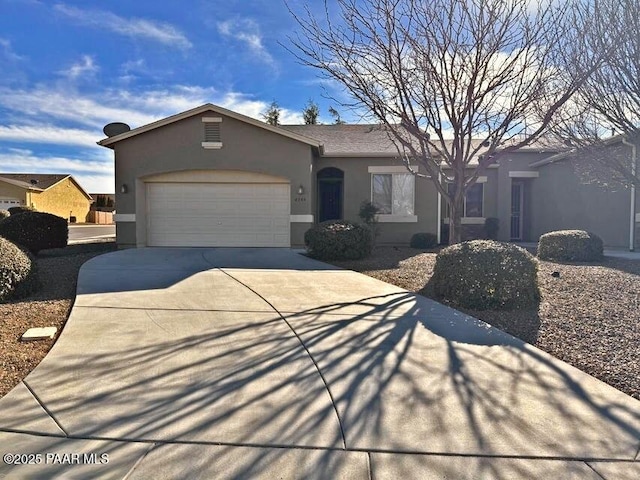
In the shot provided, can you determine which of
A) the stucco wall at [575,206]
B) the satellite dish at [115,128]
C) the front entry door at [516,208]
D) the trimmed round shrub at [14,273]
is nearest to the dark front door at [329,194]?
the satellite dish at [115,128]

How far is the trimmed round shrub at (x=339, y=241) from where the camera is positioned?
11.4 meters

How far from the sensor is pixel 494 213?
1777 cm

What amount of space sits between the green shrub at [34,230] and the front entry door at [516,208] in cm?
1673

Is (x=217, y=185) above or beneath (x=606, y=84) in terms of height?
beneath

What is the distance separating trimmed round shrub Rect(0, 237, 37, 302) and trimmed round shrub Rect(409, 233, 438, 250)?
38.2ft

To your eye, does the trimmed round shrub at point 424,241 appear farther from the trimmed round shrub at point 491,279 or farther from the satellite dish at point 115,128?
the satellite dish at point 115,128

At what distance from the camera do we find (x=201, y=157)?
13.8 metres

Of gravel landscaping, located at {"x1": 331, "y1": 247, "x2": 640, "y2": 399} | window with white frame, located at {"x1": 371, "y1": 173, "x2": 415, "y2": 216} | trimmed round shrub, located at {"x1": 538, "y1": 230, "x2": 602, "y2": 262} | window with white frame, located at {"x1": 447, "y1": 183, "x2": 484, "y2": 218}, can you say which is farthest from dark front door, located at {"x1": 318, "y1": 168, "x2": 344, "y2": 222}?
trimmed round shrub, located at {"x1": 538, "y1": 230, "x2": 602, "y2": 262}

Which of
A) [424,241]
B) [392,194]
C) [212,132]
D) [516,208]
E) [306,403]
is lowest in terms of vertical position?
[306,403]

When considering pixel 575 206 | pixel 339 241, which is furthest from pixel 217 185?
pixel 575 206

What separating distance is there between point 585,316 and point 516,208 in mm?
13447

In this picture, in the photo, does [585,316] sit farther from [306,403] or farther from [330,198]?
[330,198]

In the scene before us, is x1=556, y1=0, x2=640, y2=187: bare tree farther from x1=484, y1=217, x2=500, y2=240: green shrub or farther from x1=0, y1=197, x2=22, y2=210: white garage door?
x1=0, y1=197, x2=22, y2=210: white garage door

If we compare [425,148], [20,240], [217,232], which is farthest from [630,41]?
[20,240]
